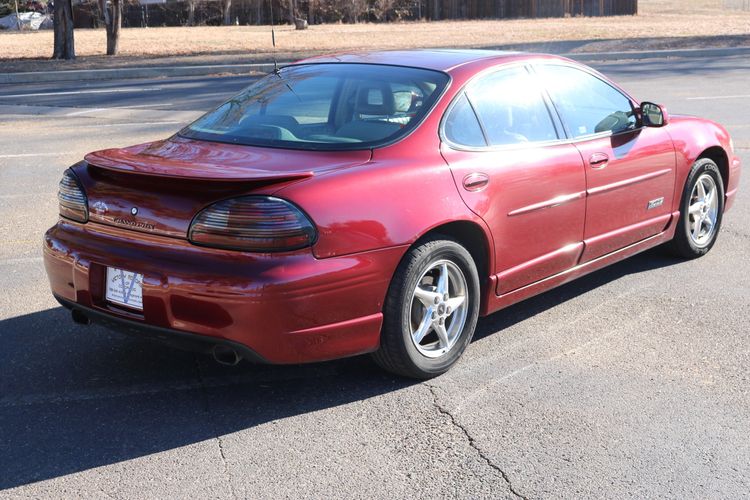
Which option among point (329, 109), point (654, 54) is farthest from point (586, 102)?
point (654, 54)

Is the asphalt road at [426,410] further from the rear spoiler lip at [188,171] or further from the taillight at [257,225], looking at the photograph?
the rear spoiler lip at [188,171]

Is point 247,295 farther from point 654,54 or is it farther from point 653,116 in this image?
point 654,54

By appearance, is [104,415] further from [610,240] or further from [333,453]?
[610,240]

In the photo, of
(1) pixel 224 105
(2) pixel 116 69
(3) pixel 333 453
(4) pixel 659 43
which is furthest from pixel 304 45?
(3) pixel 333 453

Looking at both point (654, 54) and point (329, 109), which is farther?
point (654, 54)

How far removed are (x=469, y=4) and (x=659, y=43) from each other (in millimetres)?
24114

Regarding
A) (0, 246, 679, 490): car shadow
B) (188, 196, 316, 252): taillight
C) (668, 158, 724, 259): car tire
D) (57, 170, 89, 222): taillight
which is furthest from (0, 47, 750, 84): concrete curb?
(188, 196, 316, 252): taillight

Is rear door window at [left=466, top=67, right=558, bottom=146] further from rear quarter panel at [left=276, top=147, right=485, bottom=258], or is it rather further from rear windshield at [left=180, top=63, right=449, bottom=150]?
rear quarter panel at [left=276, top=147, right=485, bottom=258]

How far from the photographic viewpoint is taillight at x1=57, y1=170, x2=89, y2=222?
171 inches

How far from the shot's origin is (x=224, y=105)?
17.3ft

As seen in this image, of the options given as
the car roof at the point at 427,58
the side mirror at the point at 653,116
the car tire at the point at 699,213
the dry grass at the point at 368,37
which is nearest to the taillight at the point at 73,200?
the car roof at the point at 427,58

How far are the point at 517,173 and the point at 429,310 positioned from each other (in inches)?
35.4

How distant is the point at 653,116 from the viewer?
5.87m

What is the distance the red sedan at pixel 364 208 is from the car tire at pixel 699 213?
56 centimetres
